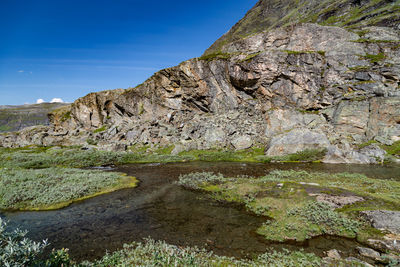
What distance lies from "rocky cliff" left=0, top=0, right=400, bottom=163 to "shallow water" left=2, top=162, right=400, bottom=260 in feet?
125

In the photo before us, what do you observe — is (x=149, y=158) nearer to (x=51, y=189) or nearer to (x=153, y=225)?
(x=51, y=189)

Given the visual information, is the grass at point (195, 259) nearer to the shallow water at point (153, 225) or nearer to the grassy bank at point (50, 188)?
the shallow water at point (153, 225)

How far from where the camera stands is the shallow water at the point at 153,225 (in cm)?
1376

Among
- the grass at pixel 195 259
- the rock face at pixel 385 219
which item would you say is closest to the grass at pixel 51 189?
the grass at pixel 195 259

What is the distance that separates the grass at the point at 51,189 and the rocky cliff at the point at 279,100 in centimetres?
3297

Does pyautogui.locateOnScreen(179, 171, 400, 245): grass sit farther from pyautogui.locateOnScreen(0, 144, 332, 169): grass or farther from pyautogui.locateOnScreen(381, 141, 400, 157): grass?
pyautogui.locateOnScreen(381, 141, 400, 157): grass

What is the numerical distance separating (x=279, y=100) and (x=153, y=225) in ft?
210

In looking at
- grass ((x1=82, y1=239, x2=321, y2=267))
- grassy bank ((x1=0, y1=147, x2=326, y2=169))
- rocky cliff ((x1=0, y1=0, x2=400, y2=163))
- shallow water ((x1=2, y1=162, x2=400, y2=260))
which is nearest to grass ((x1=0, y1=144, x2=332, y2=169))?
grassy bank ((x1=0, y1=147, x2=326, y2=169))

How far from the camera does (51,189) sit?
2686 centimetres

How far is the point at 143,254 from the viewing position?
1131 cm

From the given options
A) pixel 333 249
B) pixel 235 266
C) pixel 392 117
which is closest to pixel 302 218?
pixel 333 249

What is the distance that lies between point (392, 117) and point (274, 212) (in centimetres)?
5691

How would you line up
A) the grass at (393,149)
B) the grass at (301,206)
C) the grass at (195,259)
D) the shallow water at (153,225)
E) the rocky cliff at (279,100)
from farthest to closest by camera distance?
1. the rocky cliff at (279,100)
2. the grass at (393,149)
3. the grass at (301,206)
4. the shallow water at (153,225)
5. the grass at (195,259)

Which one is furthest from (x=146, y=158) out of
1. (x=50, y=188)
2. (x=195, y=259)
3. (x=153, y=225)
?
(x=195, y=259)
